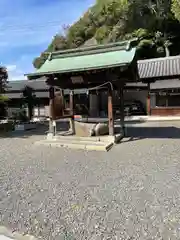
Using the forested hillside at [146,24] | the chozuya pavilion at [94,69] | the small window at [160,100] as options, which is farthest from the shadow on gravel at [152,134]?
the forested hillside at [146,24]

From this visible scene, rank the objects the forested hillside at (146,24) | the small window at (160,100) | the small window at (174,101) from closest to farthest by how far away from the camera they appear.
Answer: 1. the small window at (174,101)
2. the small window at (160,100)
3. the forested hillside at (146,24)

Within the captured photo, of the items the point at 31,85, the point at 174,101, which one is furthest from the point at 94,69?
the point at 31,85

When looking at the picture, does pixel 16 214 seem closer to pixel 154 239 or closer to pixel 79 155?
pixel 154 239

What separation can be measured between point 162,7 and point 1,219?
26720mm

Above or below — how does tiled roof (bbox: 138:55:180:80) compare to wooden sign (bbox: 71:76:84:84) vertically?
above

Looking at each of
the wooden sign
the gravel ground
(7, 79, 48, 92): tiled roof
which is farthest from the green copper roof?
(7, 79, 48, 92): tiled roof

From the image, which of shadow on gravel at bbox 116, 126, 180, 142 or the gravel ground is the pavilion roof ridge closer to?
shadow on gravel at bbox 116, 126, 180, 142

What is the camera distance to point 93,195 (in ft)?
14.7

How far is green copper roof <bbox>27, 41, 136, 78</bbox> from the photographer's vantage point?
888 centimetres

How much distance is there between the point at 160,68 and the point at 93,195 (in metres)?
19.5

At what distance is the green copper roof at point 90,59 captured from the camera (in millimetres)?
8876

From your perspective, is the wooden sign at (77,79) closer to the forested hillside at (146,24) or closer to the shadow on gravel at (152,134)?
the shadow on gravel at (152,134)

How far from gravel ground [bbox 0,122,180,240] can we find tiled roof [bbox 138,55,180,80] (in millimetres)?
14070

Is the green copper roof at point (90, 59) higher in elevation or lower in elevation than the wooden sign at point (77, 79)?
higher
